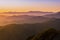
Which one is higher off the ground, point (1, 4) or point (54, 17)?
point (1, 4)

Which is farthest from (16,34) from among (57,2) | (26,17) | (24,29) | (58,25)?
(57,2)

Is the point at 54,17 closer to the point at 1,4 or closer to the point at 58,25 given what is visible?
the point at 58,25

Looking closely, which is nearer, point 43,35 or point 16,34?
point 43,35

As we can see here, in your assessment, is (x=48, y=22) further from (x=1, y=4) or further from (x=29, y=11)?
(x=1, y=4)

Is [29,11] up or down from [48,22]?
up

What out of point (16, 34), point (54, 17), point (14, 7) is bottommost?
point (16, 34)

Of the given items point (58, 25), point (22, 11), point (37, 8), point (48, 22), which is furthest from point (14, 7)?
point (58, 25)

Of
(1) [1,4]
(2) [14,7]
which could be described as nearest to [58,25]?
(2) [14,7]

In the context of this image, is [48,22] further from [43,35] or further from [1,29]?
[1,29]

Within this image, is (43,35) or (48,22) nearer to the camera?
(43,35)
